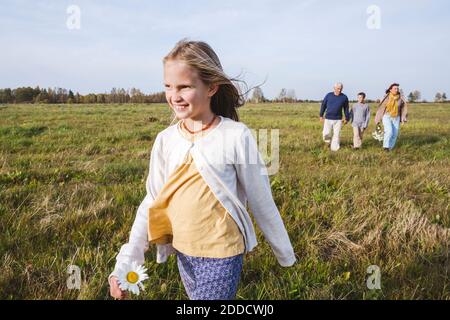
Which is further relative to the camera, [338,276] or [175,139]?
[338,276]

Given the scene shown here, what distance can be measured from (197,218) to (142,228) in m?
0.39

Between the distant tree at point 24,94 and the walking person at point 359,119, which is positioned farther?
the distant tree at point 24,94

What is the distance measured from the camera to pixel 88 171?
19.7 feet

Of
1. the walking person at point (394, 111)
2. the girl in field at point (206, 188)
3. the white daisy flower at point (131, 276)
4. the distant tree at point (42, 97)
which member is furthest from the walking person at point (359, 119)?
the distant tree at point (42, 97)

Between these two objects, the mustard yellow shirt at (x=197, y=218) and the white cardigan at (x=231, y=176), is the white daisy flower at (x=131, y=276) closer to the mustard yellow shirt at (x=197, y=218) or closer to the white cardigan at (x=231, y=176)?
the white cardigan at (x=231, y=176)

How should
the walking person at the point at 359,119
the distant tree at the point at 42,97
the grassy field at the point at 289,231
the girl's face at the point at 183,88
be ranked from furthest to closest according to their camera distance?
the distant tree at the point at 42,97 < the walking person at the point at 359,119 < the grassy field at the point at 289,231 < the girl's face at the point at 183,88

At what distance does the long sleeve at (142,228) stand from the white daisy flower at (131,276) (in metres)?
0.05

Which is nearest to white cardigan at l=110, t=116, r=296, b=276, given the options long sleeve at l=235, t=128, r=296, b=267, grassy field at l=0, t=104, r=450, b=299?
long sleeve at l=235, t=128, r=296, b=267

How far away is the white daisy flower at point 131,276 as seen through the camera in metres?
1.81

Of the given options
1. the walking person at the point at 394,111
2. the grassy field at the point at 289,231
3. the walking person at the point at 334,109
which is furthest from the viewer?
the walking person at the point at 334,109

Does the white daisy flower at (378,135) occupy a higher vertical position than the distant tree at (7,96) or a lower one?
lower
